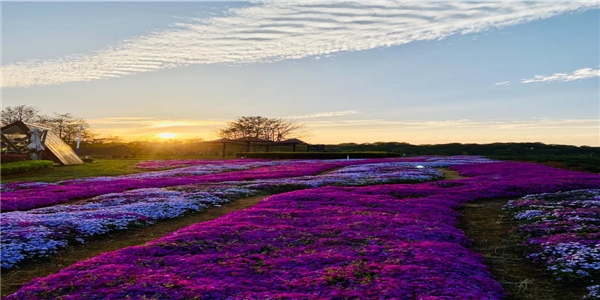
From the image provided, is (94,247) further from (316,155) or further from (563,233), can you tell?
(316,155)

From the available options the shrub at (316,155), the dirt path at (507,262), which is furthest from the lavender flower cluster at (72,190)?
the shrub at (316,155)

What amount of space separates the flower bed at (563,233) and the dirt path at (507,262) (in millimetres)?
302

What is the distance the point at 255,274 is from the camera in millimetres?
8242

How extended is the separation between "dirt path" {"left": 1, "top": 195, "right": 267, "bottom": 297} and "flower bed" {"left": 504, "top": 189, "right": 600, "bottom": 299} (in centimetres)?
1121

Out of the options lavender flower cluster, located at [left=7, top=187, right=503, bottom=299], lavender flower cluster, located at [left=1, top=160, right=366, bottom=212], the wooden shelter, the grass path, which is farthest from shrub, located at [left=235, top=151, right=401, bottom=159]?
lavender flower cluster, located at [left=7, top=187, right=503, bottom=299]

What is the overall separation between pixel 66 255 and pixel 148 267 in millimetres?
3828

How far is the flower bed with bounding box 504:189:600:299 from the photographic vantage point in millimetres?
8688

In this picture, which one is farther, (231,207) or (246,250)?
(231,207)

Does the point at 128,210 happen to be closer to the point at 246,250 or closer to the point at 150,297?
the point at 246,250

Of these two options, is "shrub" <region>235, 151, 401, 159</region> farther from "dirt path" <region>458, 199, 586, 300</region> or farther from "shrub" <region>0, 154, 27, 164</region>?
"dirt path" <region>458, 199, 586, 300</region>

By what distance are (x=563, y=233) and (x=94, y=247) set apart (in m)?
13.8

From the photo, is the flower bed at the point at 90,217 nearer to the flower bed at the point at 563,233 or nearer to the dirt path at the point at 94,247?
the dirt path at the point at 94,247

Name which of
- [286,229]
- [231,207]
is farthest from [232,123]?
[286,229]

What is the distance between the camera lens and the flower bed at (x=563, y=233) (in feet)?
28.5
